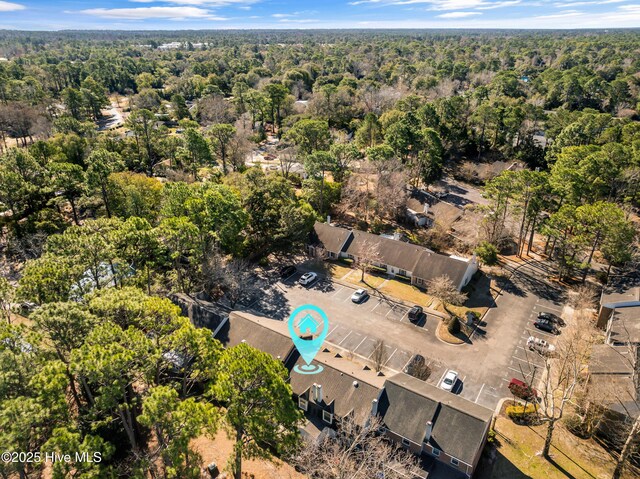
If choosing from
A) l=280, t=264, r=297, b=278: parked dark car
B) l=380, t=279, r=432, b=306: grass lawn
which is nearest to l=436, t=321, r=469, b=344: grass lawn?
l=380, t=279, r=432, b=306: grass lawn

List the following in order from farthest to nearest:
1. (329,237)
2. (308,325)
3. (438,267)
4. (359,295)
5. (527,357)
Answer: (329,237), (438,267), (359,295), (308,325), (527,357)

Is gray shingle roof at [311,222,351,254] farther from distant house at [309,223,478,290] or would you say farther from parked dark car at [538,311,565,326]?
parked dark car at [538,311,565,326]

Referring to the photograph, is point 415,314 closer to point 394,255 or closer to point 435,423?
point 394,255

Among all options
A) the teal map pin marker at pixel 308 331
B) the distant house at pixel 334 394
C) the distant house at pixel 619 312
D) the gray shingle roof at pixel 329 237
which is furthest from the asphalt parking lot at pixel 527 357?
the gray shingle roof at pixel 329 237

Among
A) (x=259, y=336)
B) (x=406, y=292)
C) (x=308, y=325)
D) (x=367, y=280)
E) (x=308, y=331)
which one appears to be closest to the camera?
(x=259, y=336)

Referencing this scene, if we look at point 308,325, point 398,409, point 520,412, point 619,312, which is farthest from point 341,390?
point 619,312
